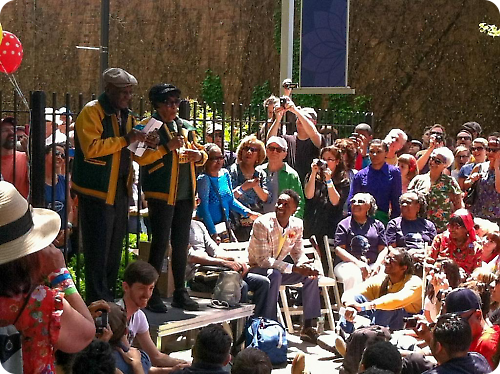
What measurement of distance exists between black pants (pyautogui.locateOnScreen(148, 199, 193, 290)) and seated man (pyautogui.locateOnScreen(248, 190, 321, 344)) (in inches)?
43.9

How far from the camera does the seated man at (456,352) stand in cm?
460

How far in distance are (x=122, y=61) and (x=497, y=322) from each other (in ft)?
61.4

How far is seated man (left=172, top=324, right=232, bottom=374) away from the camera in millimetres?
4680

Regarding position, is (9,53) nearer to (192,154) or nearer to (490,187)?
(192,154)

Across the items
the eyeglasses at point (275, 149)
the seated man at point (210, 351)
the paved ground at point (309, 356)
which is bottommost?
the paved ground at point (309, 356)

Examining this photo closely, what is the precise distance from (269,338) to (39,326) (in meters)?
4.08

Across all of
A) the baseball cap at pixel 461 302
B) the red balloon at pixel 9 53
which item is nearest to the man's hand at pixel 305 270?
the baseball cap at pixel 461 302

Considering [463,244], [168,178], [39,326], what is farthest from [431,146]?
[39,326]

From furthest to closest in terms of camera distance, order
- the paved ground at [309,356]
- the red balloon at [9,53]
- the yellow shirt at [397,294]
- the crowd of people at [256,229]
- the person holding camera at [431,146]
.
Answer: the person holding camera at [431,146] → the red balloon at [9,53] → the yellow shirt at [397,294] → the paved ground at [309,356] → the crowd of people at [256,229]

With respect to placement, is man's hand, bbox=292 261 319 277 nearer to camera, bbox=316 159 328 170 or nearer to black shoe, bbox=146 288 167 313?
camera, bbox=316 159 328 170

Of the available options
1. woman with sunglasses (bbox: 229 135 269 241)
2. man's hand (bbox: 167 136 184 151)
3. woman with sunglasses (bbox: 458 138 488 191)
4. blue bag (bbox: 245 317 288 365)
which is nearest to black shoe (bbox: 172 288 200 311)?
blue bag (bbox: 245 317 288 365)

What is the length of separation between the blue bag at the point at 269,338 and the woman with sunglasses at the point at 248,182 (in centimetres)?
Answer: 143

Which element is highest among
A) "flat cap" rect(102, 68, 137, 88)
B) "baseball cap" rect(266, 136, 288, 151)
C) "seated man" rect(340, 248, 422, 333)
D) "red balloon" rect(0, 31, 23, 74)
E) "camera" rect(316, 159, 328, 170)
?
"red balloon" rect(0, 31, 23, 74)

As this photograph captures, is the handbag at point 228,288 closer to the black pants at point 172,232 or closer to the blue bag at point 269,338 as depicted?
the blue bag at point 269,338
